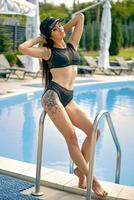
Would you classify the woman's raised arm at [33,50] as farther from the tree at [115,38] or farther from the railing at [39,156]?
the tree at [115,38]

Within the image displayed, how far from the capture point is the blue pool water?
6938 mm

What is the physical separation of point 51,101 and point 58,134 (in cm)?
460

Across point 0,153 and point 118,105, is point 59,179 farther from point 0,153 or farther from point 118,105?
point 118,105

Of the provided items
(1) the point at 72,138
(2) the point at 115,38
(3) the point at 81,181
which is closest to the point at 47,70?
(1) the point at 72,138

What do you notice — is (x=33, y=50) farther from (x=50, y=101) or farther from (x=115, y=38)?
(x=115, y=38)

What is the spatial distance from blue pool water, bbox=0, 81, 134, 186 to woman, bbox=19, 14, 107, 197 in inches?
85.4

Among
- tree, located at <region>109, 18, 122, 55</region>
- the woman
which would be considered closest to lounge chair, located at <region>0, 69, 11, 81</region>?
the woman

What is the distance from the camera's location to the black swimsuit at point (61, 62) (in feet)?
13.8

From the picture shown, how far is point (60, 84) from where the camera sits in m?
4.27

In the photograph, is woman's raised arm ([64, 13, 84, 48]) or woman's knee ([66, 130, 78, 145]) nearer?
woman's knee ([66, 130, 78, 145])

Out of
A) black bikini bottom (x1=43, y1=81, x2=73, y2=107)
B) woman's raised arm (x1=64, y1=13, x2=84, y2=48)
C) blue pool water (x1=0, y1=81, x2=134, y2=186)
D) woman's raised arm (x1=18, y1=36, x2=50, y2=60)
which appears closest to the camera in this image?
woman's raised arm (x1=18, y1=36, x2=50, y2=60)

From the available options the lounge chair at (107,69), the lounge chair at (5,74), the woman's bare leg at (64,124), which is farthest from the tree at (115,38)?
the woman's bare leg at (64,124)

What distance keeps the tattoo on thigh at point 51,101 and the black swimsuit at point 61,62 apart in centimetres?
5

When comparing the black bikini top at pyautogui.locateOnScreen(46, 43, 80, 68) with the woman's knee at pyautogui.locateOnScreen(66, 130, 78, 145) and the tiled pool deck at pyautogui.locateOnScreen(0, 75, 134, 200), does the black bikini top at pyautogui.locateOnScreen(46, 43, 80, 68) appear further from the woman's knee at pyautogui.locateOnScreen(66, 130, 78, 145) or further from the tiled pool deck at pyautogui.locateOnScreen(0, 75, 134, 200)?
the tiled pool deck at pyautogui.locateOnScreen(0, 75, 134, 200)
